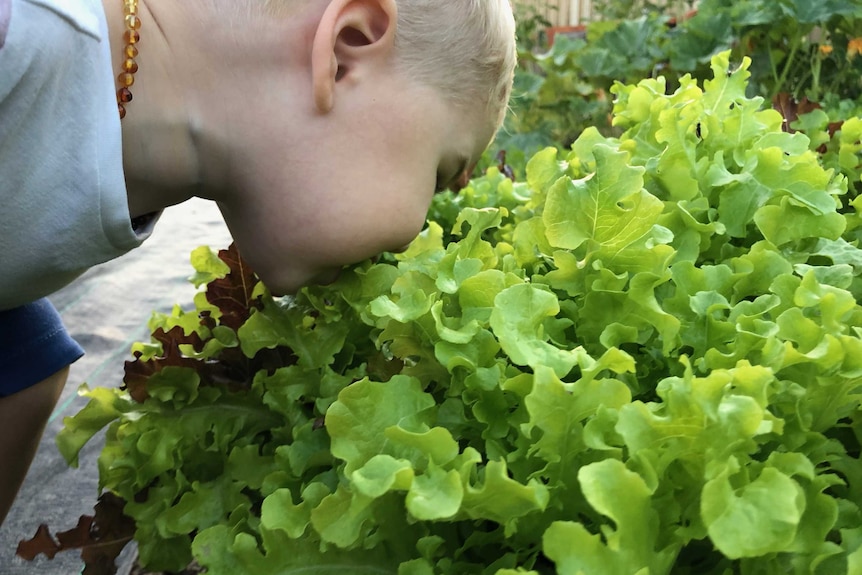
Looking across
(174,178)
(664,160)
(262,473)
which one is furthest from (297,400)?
(664,160)

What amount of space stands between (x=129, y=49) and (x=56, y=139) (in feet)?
0.41

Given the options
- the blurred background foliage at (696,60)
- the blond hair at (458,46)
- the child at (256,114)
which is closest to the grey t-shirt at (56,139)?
the child at (256,114)

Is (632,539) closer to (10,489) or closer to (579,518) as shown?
(579,518)

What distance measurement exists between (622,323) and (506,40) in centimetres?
43

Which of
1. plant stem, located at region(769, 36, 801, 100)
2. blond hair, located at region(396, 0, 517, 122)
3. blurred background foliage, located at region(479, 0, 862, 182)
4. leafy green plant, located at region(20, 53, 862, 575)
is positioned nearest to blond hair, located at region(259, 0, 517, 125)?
blond hair, located at region(396, 0, 517, 122)

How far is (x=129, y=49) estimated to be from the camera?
83 cm

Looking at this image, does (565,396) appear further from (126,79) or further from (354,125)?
(126,79)

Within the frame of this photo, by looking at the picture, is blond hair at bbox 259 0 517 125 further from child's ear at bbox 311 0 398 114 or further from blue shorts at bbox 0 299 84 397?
blue shorts at bbox 0 299 84 397

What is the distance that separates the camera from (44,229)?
0.85m

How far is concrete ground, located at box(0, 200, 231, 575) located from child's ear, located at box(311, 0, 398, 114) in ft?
2.31

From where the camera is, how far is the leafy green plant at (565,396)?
453mm

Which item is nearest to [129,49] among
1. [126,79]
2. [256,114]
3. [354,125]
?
[126,79]

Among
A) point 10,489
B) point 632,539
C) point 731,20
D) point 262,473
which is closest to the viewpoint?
point 632,539

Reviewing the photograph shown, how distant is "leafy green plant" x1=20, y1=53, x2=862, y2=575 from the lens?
45 cm
